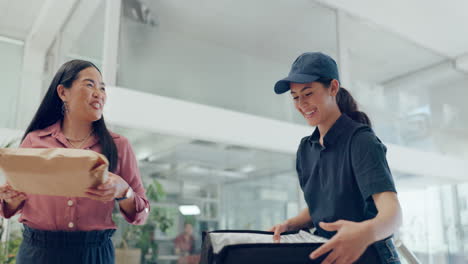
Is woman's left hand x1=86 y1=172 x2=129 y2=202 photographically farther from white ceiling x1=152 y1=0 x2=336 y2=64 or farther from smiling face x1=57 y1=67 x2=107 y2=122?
white ceiling x1=152 y1=0 x2=336 y2=64

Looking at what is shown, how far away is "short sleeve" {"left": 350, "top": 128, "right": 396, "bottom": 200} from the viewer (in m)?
0.98

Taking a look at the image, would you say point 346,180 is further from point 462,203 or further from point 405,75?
point 462,203

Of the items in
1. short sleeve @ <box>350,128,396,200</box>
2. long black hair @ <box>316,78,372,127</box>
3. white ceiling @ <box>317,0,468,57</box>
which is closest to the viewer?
short sleeve @ <box>350,128,396,200</box>

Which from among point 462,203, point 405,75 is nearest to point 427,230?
point 462,203

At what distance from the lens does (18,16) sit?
621 centimetres

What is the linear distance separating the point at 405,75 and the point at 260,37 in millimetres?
3295

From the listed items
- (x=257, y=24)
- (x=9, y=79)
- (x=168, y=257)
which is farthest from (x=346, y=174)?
(x=9, y=79)

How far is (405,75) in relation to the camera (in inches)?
316

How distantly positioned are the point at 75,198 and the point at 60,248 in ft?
0.47

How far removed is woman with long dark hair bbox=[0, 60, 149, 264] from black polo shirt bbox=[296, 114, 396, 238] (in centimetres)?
51

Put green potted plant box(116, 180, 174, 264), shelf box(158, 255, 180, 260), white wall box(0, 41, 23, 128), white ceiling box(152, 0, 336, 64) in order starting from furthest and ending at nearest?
white wall box(0, 41, 23, 128) < white ceiling box(152, 0, 336, 64) < shelf box(158, 255, 180, 260) < green potted plant box(116, 180, 174, 264)

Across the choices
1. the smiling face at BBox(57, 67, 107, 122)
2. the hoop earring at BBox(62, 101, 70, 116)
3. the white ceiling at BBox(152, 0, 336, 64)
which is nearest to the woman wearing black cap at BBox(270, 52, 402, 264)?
the smiling face at BBox(57, 67, 107, 122)

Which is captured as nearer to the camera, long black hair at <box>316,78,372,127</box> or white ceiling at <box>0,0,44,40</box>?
long black hair at <box>316,78,372,127</box>

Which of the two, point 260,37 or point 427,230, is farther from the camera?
point 427,230
